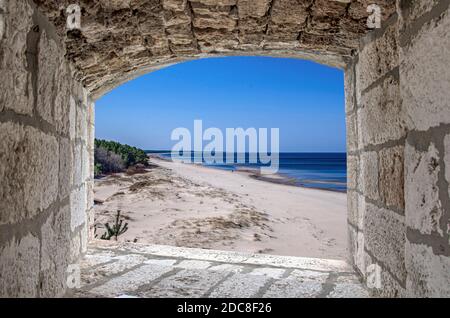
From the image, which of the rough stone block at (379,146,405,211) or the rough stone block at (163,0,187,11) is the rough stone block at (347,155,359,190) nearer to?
the rough stone block at (379,146,405,211)

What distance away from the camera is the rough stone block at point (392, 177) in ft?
5.05

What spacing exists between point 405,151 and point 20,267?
1399mm

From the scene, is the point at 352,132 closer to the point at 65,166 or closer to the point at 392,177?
the point at 392,177

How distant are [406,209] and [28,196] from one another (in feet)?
4.42

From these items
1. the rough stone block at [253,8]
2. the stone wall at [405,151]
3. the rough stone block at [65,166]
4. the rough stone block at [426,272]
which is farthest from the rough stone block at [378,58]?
the rough stone block at [65,166]

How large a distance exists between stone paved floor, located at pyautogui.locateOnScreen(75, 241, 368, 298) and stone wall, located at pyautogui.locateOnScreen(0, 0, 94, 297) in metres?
0.38

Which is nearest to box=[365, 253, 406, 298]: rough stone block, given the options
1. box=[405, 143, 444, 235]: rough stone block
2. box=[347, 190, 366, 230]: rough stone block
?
box=[347, 190, 366, 230]: rough stone block

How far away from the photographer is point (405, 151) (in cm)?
146

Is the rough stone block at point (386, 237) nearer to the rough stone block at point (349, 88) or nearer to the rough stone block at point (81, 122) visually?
the rough stone block at point (349, 88)

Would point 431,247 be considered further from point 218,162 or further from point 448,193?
point 218,162

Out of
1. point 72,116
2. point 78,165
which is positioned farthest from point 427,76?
point 78,165

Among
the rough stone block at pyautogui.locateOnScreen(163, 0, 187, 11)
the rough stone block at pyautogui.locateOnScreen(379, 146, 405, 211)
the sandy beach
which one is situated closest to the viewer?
the rough stone block at pyautogui.locateOnScreen(379, 146, 405, 211)

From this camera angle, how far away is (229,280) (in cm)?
226

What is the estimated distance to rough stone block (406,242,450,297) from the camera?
113 cm
